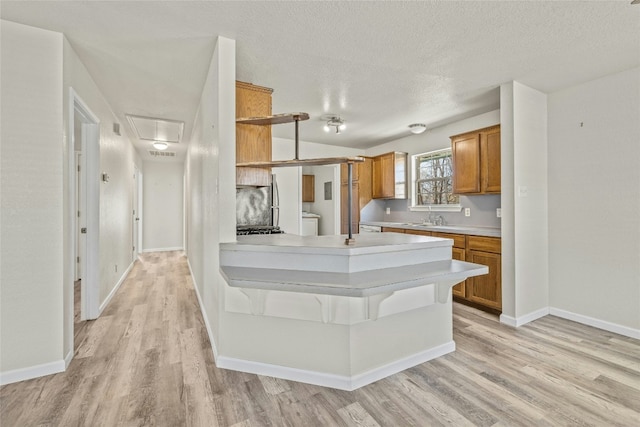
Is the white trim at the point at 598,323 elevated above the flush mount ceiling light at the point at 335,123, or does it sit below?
below

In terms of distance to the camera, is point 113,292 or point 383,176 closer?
point 113,292

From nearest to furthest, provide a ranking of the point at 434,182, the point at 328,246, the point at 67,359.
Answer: the point at 328,246 → the point at 67,359 → the point at 434,182

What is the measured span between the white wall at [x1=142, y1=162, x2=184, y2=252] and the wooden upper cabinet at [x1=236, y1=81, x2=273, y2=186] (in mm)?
6090

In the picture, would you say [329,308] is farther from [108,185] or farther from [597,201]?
[108,185]

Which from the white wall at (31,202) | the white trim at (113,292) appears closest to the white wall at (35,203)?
the white wall at (31,202)

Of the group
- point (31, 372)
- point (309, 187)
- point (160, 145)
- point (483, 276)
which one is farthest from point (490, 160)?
point (160, 145)

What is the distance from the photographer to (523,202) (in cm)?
311

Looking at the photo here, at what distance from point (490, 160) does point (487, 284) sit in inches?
56.2

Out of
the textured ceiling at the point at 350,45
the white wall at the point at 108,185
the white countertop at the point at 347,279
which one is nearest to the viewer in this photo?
the white countertop at the point at 347,279

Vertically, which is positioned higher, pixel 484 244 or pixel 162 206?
pixel 162 206

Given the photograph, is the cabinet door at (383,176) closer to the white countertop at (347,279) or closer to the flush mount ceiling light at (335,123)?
the flush mount ceiling light at (335,123)

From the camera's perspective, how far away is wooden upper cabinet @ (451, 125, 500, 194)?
140 inches

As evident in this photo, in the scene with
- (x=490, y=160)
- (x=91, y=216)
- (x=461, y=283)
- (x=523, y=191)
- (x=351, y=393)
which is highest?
(x=490, y=160)

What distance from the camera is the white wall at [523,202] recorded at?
305 centimetres
